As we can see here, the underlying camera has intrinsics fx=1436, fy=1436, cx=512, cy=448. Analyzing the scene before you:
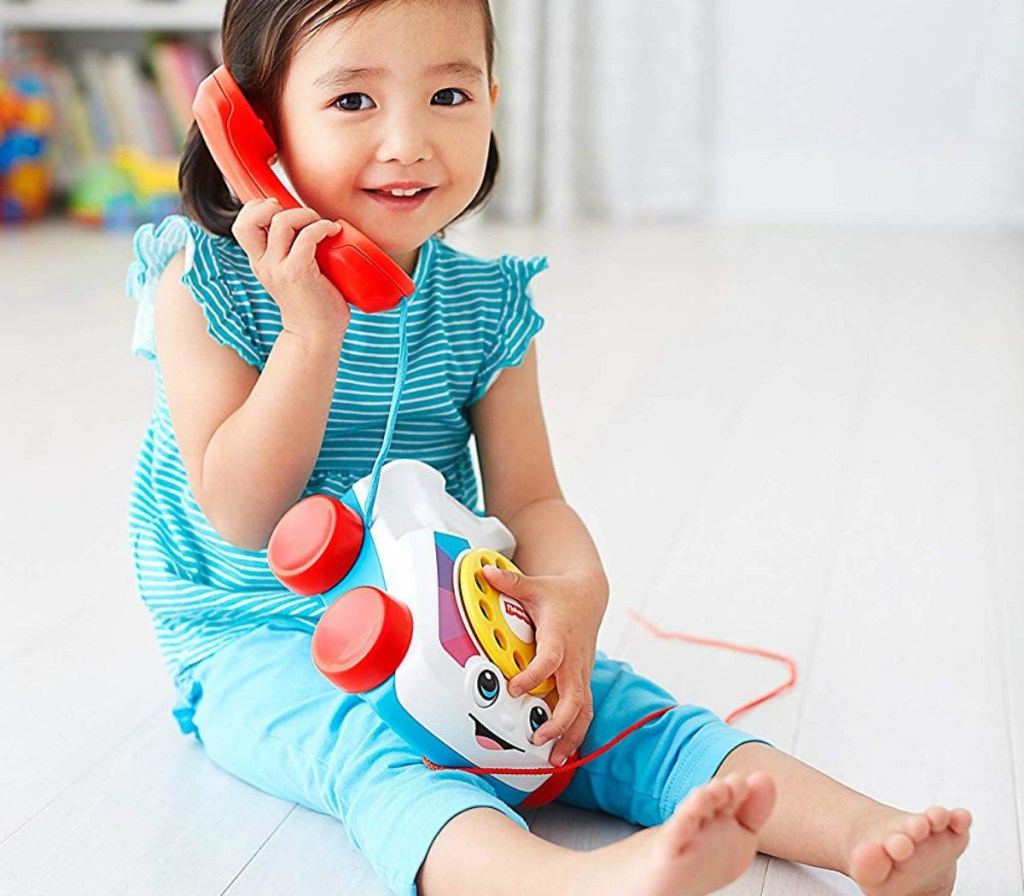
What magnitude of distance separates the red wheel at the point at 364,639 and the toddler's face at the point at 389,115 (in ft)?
0.79

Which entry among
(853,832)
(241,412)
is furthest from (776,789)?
(241,412)

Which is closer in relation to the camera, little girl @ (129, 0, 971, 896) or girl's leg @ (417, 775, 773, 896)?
girl's leg @ (417, 775, 773, 896)

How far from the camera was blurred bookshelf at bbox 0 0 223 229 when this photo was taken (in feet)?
10.0

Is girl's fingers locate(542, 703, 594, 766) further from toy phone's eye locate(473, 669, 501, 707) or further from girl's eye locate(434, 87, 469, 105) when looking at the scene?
girl's eye locate(434, 87, 469, 105)

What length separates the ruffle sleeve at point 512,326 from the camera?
0.99 m

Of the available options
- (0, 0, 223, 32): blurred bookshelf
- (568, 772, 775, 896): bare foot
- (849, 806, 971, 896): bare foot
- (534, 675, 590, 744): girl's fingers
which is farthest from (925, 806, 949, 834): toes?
(0, 0, 223, 32): blurred bookshelf

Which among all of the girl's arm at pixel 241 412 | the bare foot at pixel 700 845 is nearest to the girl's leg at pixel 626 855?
the bare foot at pixel 700 845

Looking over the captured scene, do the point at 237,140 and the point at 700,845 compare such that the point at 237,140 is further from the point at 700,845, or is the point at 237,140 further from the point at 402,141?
the point at 700,845

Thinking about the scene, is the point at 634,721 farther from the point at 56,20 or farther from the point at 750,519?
the point at 56,20

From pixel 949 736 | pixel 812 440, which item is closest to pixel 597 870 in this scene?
pixel 949 736

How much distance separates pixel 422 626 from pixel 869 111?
8.70 ft

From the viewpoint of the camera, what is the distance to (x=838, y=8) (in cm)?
308

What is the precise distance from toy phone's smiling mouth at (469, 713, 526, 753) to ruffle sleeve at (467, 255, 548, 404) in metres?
0.29

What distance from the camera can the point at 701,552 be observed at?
51.8 inches
